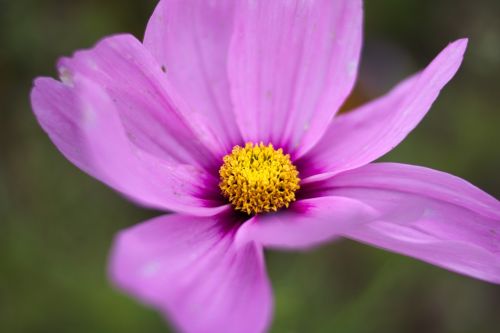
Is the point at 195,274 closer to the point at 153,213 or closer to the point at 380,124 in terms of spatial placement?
the point at 380,124

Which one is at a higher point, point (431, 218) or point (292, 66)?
point (292, 66)

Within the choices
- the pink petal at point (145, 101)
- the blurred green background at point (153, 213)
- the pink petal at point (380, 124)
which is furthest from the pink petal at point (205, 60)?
the blurred green background at point (153, 213)

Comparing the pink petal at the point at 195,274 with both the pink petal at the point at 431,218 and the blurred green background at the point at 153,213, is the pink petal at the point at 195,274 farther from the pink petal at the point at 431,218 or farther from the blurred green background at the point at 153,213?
the blurred green background at the point at 153,213

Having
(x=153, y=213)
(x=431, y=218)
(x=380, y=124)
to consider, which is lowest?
(x=153, y=213)

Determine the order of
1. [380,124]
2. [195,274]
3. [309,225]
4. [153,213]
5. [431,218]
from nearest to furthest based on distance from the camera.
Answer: [309,225] → [195,274] → [431,218] → [380,124] → [153,213]

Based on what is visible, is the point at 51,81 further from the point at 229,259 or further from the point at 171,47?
the point at 229,259

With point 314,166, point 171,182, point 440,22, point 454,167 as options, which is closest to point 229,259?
point 171,182

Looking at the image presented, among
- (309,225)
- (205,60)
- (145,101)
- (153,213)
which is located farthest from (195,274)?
(153,213)
